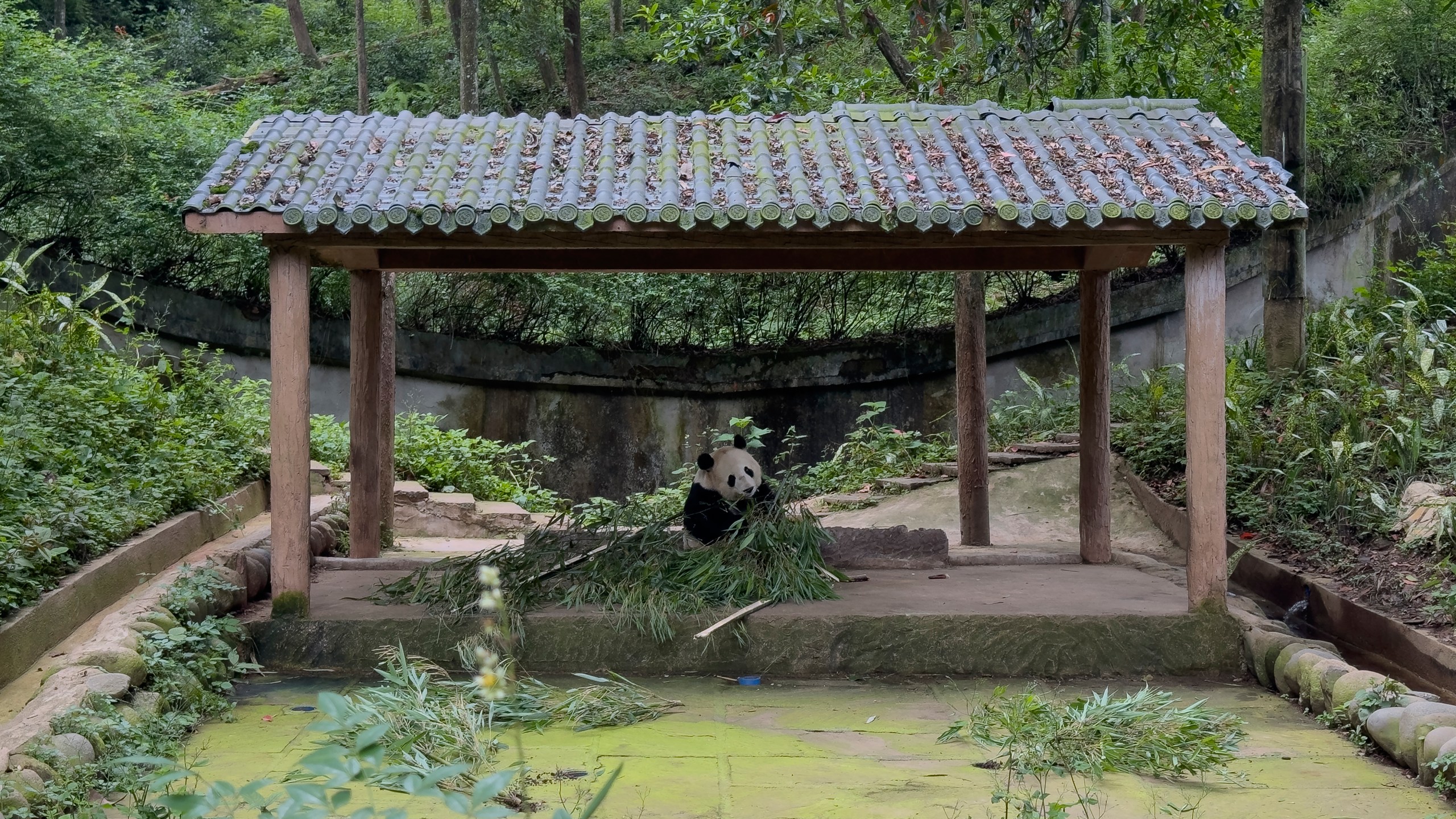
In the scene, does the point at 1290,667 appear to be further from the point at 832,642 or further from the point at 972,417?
the point at 972,417

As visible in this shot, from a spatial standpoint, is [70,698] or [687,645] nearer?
[70,698]

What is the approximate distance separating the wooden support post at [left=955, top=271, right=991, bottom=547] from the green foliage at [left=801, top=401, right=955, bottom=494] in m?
2.60

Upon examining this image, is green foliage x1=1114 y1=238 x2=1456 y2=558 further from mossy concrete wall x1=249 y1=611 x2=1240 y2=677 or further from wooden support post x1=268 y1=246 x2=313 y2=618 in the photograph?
wooden support post x1=268 y1=246 x2=313 y2=618

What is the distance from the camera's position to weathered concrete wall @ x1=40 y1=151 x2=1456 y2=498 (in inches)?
485

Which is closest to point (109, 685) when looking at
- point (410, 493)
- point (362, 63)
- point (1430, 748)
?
point (1430, 748)

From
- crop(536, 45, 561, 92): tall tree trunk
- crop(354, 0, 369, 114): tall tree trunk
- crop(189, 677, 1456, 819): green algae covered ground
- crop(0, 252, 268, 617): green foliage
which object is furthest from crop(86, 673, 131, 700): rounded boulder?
crop(536, 45, 561, 92): tall tree trunk

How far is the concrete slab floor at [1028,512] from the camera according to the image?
948 cm

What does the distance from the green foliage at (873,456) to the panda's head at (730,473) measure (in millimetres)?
4157

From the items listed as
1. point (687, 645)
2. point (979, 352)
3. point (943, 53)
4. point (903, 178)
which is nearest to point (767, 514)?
point (687, 645)

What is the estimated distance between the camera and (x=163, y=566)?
6.84 meters

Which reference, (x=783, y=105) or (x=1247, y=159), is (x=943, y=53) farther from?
(x=1247, y=159)

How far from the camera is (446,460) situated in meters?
11.5

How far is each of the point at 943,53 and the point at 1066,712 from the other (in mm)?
6546

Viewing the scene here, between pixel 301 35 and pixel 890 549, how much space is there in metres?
16.8
